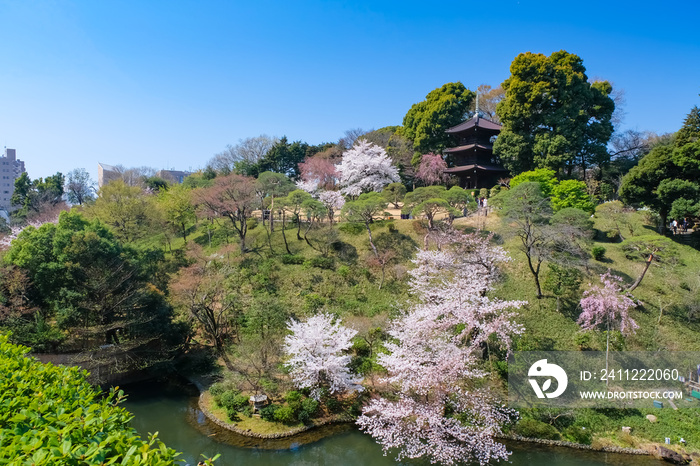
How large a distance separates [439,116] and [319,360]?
24.4 m

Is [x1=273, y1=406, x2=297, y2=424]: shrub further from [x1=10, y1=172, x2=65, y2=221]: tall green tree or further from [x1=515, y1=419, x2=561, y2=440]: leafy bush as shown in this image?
[x1=10, y1=172, x2=65, y2=221]: tall green tree

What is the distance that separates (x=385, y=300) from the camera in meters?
18.5

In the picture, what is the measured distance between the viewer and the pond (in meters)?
10.6

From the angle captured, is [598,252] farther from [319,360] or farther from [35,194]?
[35,194]

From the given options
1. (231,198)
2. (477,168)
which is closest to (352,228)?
(231,198)

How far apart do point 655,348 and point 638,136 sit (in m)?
28.8

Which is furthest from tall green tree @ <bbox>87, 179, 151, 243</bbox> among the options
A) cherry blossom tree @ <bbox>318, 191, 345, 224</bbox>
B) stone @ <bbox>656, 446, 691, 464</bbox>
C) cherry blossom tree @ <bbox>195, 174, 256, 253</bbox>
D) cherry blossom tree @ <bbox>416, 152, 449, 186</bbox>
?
stone @ <bbox>656, 446, 691, 464</bbox>

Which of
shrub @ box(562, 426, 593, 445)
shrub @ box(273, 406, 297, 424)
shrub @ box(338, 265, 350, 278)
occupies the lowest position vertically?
shrub @ box(562, 426, 593, 445)

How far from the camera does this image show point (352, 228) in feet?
77.5

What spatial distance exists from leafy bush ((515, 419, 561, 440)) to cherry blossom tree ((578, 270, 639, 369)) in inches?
169

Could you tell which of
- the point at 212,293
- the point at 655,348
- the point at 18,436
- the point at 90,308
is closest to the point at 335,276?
the point at 212,293

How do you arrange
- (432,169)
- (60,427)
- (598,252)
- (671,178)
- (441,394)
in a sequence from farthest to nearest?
(432,169)
(671,178)
(598,252)
(441,394)
(60,427)

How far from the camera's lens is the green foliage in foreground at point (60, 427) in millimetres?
2869

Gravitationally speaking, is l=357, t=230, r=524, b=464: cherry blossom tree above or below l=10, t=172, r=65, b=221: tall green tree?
below
